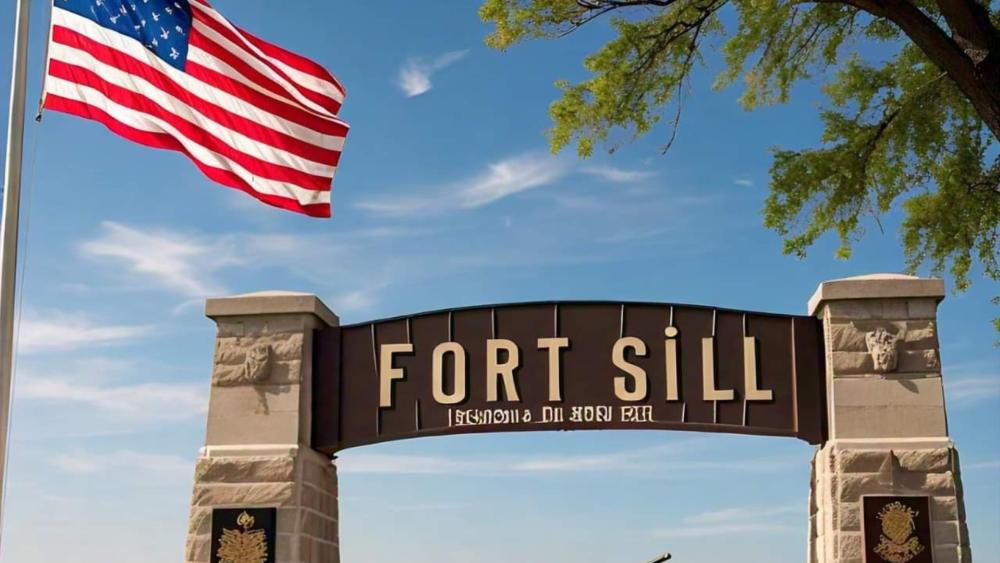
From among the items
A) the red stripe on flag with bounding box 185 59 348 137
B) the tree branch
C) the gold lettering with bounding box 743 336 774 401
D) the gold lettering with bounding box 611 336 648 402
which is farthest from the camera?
the gold lettering with bounding box 611 336 648 402

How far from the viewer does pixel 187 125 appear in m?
Answer: 9.95

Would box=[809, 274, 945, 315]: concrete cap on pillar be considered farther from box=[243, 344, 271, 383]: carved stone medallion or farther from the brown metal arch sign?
box=[243, 344, 271, 383]: carved stone medallion

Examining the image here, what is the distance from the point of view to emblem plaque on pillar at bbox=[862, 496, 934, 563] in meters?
11.8

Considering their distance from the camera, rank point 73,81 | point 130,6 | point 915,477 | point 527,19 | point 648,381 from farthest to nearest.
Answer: point 527,19 < point 648,381 < point 915,477 < point 130,6 < point 73,81

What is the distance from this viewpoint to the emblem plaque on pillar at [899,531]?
11805 millimetres

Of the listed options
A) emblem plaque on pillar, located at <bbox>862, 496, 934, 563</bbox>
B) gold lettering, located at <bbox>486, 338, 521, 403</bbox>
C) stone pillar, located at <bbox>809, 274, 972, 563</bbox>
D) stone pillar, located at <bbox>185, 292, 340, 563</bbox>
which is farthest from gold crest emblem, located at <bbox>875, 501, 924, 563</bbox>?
stone pillar, located at <bbox>185, 292, 340, 563</bbox>

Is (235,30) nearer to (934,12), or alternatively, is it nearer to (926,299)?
(926,299)

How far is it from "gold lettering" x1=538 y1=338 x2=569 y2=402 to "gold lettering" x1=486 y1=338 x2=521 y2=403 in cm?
34

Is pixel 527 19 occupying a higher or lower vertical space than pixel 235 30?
higher

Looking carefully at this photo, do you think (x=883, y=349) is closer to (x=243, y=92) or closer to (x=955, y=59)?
(x=955, y=59)

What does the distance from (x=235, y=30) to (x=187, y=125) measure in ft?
3.45

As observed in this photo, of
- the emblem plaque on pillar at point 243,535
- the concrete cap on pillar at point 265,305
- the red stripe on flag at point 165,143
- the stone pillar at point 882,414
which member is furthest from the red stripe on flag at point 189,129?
the stone pillar at point 882,414

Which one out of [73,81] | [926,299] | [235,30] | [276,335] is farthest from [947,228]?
[73,81]

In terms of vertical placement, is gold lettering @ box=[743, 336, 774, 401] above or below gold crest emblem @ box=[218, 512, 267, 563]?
above
